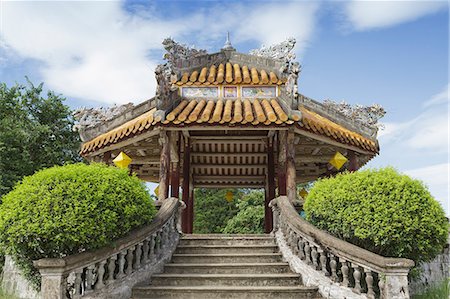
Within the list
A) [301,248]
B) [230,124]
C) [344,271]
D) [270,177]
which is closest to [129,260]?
[301,248]

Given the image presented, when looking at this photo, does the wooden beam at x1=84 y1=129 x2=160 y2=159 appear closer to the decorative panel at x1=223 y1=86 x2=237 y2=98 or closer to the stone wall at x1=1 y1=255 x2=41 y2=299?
the decorative panel at x1=223 y1=86 x2=237 y2=98

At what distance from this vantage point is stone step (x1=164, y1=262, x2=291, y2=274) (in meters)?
6.46

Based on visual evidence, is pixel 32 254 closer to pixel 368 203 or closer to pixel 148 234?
pixel 148 234

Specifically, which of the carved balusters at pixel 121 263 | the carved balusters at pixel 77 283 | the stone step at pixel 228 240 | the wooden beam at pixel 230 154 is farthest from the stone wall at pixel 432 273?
the wooden beam at pixel 230 154

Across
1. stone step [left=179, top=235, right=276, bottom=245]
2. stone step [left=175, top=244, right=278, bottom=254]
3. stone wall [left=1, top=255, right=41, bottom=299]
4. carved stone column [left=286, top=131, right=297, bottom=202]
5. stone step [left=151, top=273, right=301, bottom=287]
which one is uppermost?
carved stone column [left=286, top=131, right=297, bottom=202]

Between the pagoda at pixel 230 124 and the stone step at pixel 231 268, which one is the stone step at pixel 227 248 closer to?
the stone step at pixel 231 268

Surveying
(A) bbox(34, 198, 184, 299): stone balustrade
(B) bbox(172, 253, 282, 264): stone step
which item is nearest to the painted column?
(B) bbox(172, 253, 282, 264): stone step

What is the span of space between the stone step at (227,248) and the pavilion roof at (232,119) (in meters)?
2.22

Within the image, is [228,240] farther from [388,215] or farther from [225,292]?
[388,215]

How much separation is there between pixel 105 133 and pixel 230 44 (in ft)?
14.9

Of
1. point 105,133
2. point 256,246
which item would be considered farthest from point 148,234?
point 105,133

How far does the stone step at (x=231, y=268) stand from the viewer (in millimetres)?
6457

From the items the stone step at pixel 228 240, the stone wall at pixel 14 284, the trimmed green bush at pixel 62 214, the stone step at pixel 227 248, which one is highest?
the trimmed green bush at pixel 62 214

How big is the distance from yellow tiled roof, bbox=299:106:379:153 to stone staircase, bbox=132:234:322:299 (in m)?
2.38
